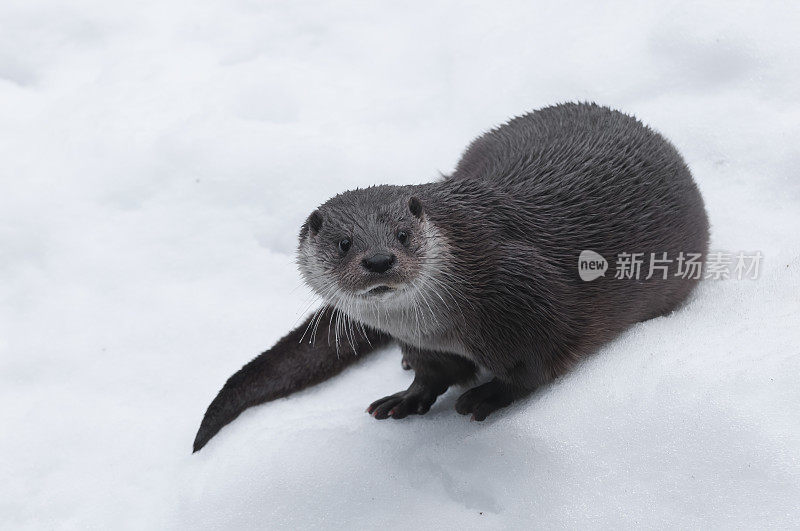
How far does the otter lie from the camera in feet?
7.48

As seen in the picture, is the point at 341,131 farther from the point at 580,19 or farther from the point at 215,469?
the point at 215,469

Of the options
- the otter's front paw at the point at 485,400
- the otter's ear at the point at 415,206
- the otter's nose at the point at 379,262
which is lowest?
the otter's front paw at the point at 485,400

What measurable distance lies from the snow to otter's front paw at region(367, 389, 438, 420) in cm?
3

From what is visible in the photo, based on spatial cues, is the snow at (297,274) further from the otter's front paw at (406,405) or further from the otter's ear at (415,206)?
the otter's ear at (415,206)

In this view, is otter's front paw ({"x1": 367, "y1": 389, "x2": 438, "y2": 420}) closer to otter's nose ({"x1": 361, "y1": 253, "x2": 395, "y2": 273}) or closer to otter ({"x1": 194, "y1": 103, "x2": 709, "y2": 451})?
otter ({"x1": 194, "y1": 103, "x2": 709, "y2": 451})

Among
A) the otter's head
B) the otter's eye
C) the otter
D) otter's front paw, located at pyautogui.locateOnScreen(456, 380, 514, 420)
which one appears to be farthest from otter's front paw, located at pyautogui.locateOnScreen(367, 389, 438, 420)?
the otter's eye

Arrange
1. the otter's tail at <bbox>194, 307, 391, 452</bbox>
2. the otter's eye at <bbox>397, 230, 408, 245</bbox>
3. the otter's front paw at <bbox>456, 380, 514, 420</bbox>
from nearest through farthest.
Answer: the otter's eye at <bbox>397, 230, 408, 245</bbox>, the otter's front paw at <bbox>456, 380, 514, 420</bbox>, the otter's tail at <bbox>194, 307, 391, 452</bbox>

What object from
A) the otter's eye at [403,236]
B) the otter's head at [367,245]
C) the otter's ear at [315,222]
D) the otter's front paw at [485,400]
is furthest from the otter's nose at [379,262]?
the otter's front paw at [485,400]

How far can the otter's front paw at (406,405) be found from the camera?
2607mm

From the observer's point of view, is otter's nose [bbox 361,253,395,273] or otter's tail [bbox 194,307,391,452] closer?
otter's nose [bbox 361,253,395,273]

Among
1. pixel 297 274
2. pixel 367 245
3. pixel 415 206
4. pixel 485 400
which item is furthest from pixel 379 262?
pixel 297 274

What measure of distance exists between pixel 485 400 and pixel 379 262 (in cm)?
62

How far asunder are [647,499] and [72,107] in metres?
3.15

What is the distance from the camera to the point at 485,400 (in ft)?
8.26
